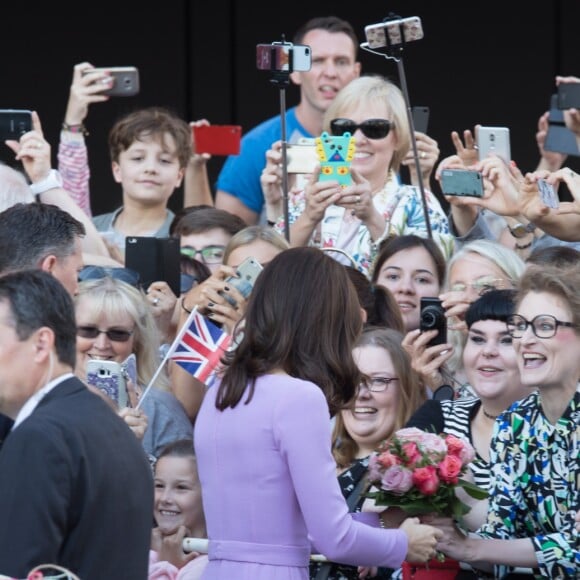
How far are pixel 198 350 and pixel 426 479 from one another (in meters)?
1.06

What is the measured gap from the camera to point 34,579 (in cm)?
285

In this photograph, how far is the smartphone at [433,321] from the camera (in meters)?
5.07

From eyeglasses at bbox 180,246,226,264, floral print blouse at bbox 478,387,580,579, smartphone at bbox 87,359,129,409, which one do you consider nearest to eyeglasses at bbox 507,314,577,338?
floral print blouse at bbox 478,387,580,579

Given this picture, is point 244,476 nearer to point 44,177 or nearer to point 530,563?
point 530,563

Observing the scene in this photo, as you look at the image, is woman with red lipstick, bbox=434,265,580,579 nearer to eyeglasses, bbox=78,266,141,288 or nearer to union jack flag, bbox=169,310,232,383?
union jack flag, bbox=169,310,232,383

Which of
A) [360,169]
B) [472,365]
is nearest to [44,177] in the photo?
[360,169]

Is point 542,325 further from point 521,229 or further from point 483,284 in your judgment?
point 521,229

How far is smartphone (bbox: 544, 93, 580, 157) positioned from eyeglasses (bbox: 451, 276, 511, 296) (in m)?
1.00

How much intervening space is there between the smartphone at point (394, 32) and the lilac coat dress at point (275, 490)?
229 cm

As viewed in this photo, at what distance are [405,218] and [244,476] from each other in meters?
2.46

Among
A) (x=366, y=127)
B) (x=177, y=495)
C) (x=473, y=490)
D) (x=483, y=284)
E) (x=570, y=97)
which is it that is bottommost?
(x=177, y=495)

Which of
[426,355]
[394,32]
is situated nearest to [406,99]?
[394,32]

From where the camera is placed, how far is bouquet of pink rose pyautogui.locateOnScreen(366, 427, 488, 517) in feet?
13.2

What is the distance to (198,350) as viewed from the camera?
4.80 m
